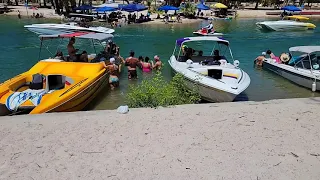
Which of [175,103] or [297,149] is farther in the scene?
[175,103]

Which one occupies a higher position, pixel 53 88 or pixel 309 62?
pixel 309 62

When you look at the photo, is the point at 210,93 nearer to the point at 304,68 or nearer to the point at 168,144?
the point at 168,144

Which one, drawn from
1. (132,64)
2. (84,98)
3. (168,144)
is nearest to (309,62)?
(132,64)

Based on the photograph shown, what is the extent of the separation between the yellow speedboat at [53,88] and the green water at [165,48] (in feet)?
3.12

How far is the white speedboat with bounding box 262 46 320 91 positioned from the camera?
1266 centimetres

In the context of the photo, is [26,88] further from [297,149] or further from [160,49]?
[160,49]

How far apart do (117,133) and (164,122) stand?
1093 millimetres

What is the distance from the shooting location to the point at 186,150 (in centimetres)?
577

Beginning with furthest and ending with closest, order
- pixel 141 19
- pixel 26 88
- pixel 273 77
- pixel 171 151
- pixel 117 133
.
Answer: pixel 141 19
pixel 273 77
pixel 26 88
pixel 117 133
pixel 171 151

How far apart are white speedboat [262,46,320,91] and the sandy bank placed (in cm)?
526

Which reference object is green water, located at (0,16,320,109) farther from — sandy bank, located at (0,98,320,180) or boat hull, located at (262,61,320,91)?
sandy bank, located at (0,98,320,180)

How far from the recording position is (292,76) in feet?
45.8

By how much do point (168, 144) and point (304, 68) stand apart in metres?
9.71

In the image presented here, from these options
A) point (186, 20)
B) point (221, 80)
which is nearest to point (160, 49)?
point (221, 80)
